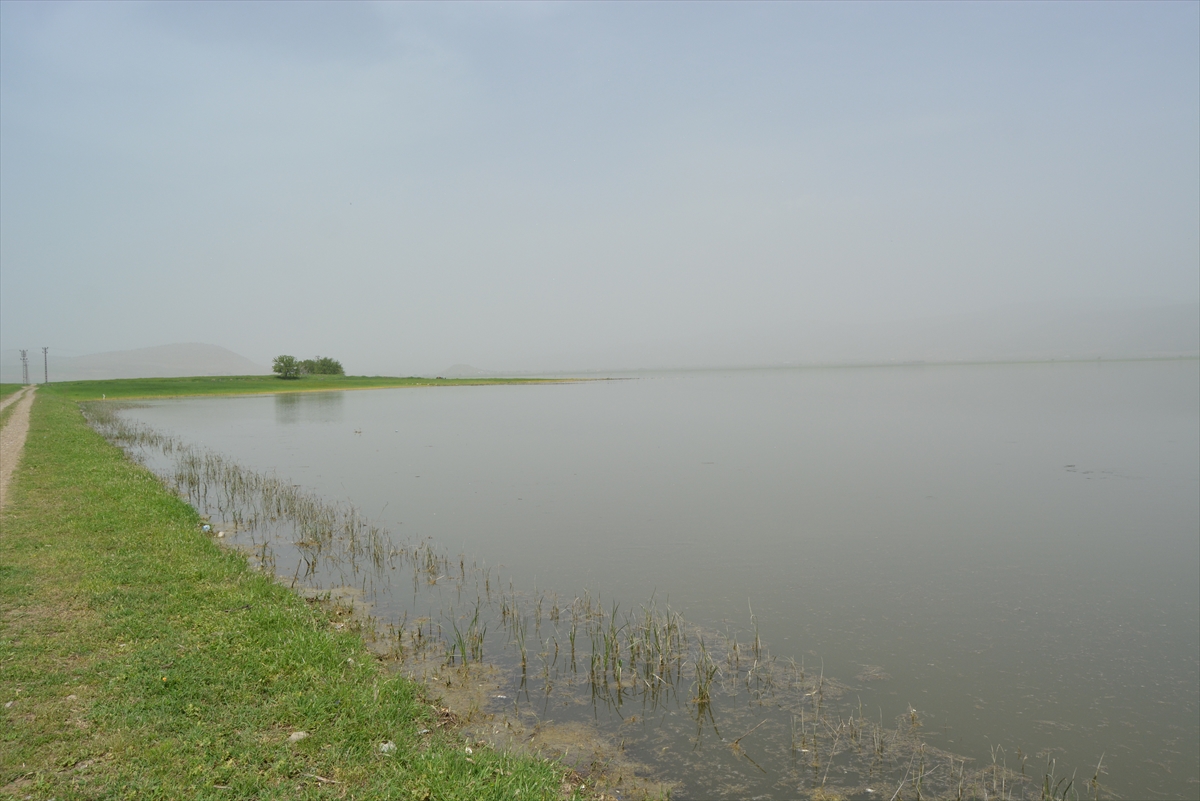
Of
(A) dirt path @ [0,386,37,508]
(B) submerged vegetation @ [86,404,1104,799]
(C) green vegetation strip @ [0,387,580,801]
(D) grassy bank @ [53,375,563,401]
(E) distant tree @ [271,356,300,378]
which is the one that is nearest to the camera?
(C) green vegetation strip @ [0,387,580,801]

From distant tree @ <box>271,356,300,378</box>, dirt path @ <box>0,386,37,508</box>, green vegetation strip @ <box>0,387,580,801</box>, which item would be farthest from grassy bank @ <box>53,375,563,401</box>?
green vegetation strip @ <box>0,387,580,801</box>

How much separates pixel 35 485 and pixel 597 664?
54.9 feet

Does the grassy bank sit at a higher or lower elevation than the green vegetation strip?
higher

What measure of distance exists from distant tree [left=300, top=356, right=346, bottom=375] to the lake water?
392 feet

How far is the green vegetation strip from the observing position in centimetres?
546

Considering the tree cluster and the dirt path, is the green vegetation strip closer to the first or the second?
the dirt path

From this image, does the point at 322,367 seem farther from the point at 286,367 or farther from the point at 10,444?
the point at 10,444

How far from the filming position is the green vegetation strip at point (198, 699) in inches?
215

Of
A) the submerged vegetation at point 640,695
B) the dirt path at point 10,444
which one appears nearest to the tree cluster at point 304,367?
the dirt path at point 10,444

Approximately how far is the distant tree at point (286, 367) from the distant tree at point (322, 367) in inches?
520

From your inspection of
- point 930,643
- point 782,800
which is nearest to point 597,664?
point 782,800

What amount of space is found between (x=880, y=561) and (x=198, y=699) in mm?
11802

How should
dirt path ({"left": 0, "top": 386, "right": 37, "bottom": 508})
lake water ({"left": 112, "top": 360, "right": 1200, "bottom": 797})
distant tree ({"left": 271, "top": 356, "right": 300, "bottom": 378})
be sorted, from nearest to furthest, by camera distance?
lake water ({"left": 112, "top": 360, "right": 1200, "bottom": 797}) < dirt path ({"left": 0, "top": 386, "right": 37, "bottom": 508}) < distant tree ({"left": 271, "top": 356, "right": 300, "bottom": 378})

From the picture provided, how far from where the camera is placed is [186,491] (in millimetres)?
21234
